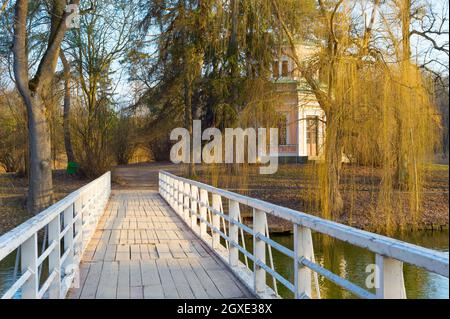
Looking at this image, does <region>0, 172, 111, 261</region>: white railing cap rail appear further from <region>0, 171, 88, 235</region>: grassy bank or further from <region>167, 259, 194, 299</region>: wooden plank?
<region>0, 171, 88, 235</region>: grassy bank

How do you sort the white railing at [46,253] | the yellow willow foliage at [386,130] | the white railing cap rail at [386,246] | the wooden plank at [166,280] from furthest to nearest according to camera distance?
the yellow willow foliage at [386,130], the wooden plank at [166,280], the white railing at [46,253], the white railing cap rail at [386,246]

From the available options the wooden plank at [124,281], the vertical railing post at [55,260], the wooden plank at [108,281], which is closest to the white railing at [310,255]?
the wooden plank at [124,281]

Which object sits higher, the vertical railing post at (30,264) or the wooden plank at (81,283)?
the vertical railing post at (30,264)

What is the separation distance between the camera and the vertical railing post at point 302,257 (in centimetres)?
408

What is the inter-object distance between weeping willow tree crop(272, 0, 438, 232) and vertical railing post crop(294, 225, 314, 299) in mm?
5881

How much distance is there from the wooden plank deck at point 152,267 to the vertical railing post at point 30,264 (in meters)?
1.36

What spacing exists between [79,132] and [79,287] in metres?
20.0

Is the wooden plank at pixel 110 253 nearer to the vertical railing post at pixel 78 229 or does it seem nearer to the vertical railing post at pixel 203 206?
the vertical railing post at pixel 78 229

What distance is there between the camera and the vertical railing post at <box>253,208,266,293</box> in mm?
5121

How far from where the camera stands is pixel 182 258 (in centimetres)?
728

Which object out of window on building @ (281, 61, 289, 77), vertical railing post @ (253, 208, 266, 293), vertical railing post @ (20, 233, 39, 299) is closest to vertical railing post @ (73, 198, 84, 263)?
vertical railing post @ (253, 208, 266, 293)

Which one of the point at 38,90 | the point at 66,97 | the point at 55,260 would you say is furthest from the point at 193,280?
the point at 66,97

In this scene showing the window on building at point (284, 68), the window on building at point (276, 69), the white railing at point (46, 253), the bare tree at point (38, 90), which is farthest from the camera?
the bare tree at point (38, 90)
